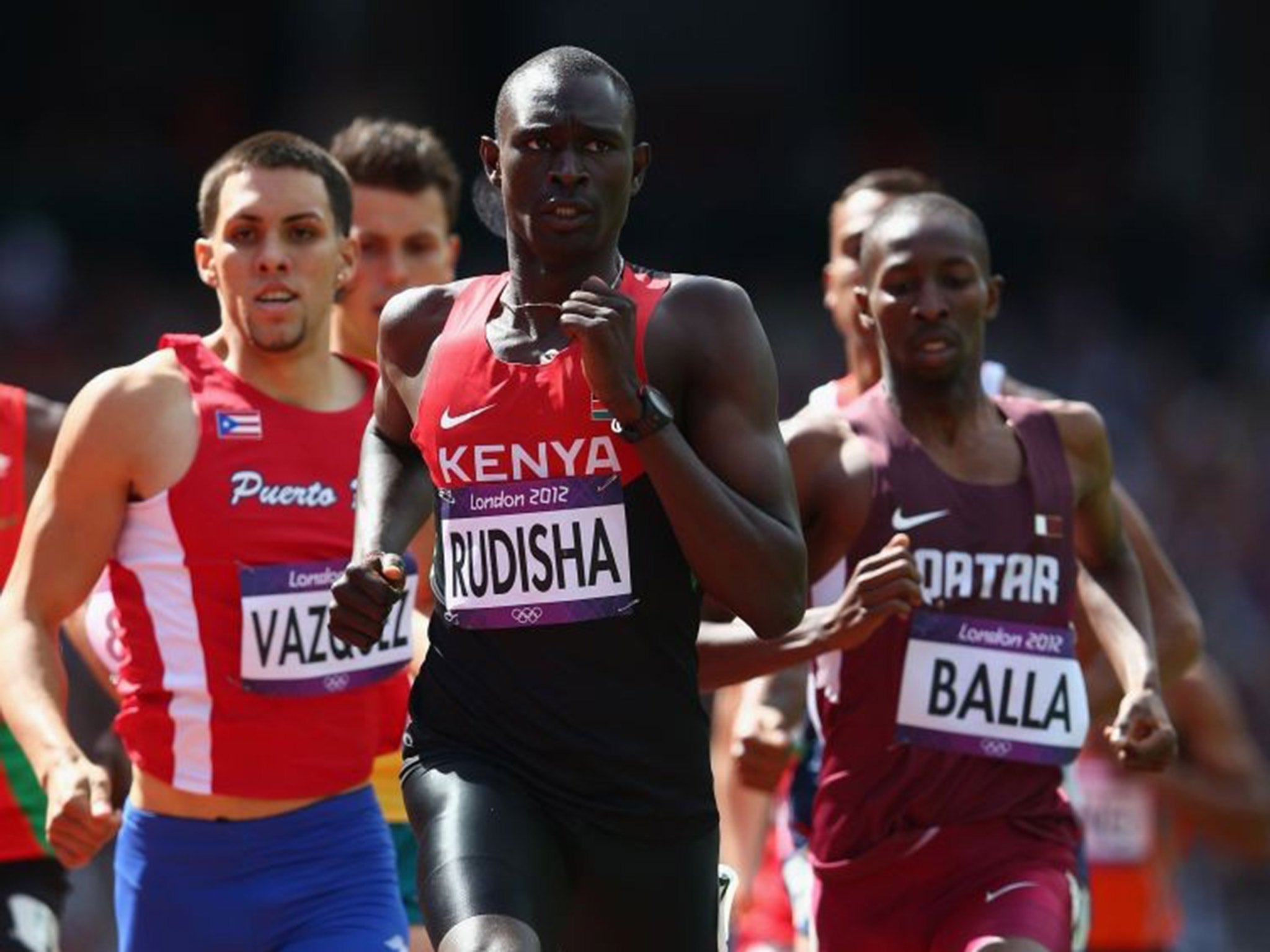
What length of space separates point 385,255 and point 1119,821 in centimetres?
389

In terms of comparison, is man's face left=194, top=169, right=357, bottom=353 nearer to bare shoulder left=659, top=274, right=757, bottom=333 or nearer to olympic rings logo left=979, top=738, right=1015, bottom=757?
bare shoulder left=659, top=274, right=757, bottom=333

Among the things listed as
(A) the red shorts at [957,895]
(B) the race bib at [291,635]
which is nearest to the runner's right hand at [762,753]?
(A) the red shorts at [957,895]

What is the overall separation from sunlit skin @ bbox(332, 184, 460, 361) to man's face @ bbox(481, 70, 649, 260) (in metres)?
2.52

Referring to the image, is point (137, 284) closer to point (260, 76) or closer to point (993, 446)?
point (260, 76)

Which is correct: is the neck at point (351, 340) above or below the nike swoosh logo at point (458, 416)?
below

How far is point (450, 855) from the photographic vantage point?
482 centimetres

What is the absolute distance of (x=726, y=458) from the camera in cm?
493

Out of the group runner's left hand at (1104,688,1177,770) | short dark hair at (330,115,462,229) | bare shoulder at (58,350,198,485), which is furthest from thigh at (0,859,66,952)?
runner's left hand at (1104,688,1177,770)

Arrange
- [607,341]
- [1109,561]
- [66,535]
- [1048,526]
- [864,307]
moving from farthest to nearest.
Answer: [864,307]
[1109,561]
[1048,526]
[66,535]
[607,341]

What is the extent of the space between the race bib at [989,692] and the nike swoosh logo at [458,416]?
1.61m

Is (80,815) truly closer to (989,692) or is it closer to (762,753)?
(762,753)

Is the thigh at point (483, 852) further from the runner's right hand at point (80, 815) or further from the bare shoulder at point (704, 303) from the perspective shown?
the bare shoulder at point (704, 303)

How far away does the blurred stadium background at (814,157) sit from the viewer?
18125mm

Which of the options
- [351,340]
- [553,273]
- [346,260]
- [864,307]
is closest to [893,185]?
[864,307]
